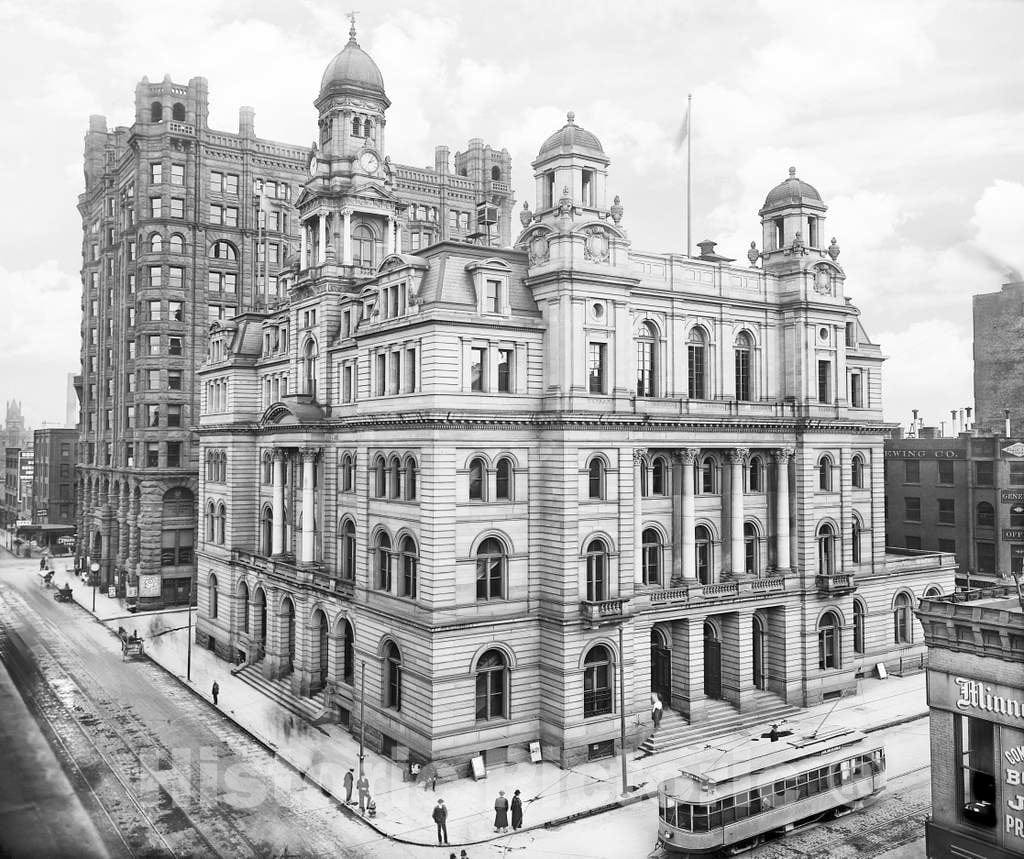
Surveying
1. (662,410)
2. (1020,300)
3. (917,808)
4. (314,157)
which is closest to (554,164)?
(662,410)

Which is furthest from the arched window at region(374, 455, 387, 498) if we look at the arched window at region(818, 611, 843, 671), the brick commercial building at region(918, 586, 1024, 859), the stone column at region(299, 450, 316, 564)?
the brick commercial building at region(918, 586, 1024, 859)

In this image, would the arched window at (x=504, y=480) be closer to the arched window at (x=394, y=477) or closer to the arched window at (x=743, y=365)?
the arched window at (x=394, y=477)

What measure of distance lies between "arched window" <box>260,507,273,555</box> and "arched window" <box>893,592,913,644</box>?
1615 inches

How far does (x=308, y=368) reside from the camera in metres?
54.2

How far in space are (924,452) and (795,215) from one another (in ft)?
94.7

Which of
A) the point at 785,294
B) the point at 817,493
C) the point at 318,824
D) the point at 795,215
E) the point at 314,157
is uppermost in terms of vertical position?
the point at 314,157

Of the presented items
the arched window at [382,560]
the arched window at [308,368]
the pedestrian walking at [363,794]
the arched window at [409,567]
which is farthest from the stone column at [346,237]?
the pedestrian walking at [363,794]

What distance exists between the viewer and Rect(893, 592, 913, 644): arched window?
55.8 m

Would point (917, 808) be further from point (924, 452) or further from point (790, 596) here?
point (924, 452)

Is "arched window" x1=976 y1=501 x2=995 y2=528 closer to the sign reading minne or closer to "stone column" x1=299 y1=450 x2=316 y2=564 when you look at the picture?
the sign reading minne

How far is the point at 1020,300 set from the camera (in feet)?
59.9

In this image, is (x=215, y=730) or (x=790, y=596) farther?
(x=790, y=596)

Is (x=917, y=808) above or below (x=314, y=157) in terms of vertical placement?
below

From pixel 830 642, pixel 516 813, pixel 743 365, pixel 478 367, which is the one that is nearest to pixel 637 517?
pixel 478 367
